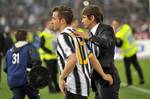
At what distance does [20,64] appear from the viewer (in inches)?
384

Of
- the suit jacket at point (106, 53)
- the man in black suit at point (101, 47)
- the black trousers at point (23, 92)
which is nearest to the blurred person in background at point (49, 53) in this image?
the black trousers at point (23, 92)

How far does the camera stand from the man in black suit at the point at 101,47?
792cm

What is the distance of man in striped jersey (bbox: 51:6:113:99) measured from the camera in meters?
7.25

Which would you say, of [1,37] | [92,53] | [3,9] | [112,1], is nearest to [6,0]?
[3,9]

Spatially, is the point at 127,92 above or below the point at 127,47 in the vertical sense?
below

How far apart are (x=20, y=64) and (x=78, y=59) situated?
264cm

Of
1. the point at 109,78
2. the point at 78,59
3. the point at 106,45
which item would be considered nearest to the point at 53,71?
the point at 109,78

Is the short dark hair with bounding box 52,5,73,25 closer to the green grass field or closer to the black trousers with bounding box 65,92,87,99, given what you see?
the black trousers with bounding box 65,92,87,99

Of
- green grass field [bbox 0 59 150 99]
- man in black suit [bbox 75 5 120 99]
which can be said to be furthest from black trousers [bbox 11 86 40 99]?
green grass field [bbox 0 59 150 99]

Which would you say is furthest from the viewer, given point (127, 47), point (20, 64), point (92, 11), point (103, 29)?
point (127, 47)

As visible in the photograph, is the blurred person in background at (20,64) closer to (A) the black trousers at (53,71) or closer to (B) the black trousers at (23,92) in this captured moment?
(B) the black trousers at (23,92)

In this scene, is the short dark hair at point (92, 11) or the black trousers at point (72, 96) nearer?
the black trousers at point (72, 96)

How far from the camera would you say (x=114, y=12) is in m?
30.6

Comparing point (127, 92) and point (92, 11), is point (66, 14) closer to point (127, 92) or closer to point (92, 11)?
point (92, 11)
